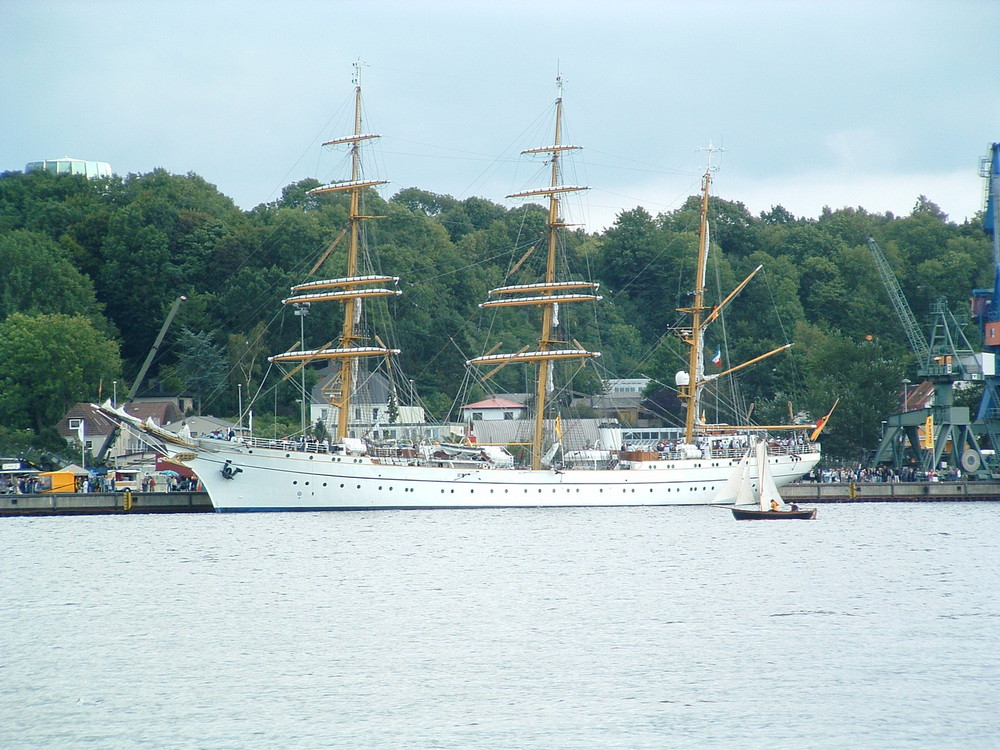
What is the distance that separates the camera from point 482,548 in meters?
50.2

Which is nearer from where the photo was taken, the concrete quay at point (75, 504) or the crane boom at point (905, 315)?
the concrete quay at point (75, 504)

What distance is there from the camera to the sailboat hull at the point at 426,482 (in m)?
63.7

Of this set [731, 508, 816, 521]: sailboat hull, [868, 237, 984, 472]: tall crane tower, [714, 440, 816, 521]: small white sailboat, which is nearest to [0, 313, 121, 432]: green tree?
[714, 440, 816, 521]: small white sailboat

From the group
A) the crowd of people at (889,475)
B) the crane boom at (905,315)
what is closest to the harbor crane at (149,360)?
the crowd of people at (889,475)

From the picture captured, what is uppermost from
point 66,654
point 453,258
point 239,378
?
point 453,258

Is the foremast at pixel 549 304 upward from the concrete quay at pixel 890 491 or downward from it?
upward

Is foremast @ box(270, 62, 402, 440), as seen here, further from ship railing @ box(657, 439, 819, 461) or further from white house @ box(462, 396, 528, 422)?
white house @ box(462, 396, 528, 422)

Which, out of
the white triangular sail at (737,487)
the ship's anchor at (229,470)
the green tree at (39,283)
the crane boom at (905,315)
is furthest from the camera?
the green tree at (39,283)

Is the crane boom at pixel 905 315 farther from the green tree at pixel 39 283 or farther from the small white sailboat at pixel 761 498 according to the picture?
the green tree at pixel 39 283

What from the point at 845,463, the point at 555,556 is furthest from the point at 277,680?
the point at 845,463

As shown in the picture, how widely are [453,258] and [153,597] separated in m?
82.8

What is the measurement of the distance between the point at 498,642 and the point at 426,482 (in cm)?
3618

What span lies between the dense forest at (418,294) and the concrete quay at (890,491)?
11.3 metres

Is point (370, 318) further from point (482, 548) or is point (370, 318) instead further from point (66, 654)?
point (66, 654)
